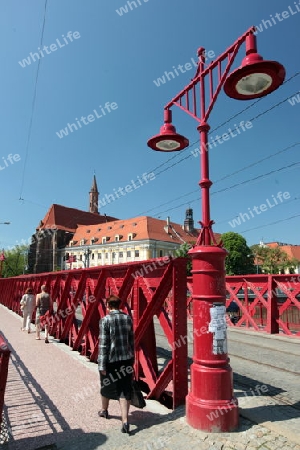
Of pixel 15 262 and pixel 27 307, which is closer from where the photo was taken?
pixel 27 307

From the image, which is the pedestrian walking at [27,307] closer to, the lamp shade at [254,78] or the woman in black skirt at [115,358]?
the woman in black skirt at [115,358]

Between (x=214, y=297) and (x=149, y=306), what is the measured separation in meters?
1.27

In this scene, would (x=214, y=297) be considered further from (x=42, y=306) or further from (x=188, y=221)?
(x=188, y=221)

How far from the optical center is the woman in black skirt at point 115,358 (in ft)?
13.9

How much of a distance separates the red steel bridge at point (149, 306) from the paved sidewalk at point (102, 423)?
0.49m

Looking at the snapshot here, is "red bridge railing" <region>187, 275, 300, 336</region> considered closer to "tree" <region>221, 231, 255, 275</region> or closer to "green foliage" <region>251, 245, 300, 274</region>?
"tree" <region>221, 231, 255, 275</region>

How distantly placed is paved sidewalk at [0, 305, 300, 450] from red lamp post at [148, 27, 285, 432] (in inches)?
7.8

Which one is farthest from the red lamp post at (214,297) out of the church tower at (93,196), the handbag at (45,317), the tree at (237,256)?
the church tower at (93,196)

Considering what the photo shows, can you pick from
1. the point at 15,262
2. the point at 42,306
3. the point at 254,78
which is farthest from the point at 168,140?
the point at 15,262

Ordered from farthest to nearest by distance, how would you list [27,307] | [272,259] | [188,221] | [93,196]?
[93,196], [188,221], [272,259], [27,307]

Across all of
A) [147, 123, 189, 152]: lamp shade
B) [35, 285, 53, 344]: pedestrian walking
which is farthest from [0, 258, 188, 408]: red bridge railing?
[35, 285, 53, 344]: pedestrian walking

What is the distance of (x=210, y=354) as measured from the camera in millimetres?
3918

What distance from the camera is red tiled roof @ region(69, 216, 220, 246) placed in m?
70.8

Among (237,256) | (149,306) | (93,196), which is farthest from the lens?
(93,196)
